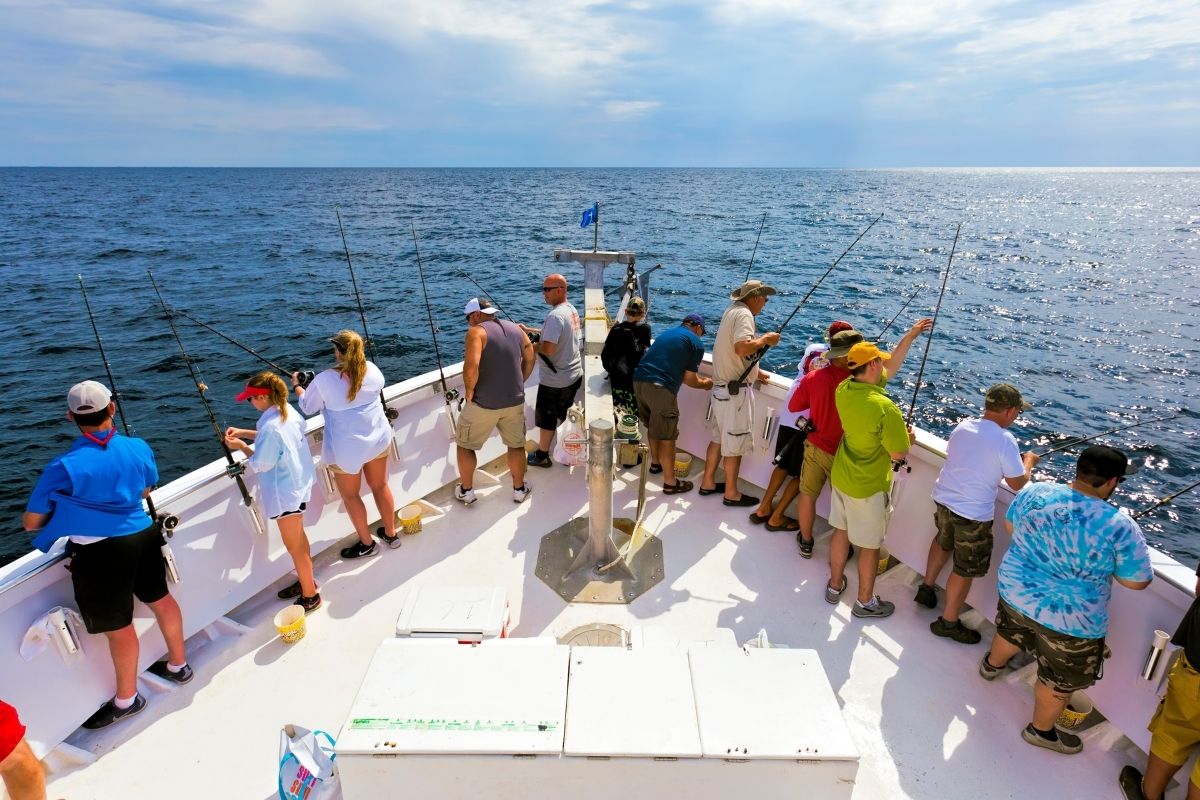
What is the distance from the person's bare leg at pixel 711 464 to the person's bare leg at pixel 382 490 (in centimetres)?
195

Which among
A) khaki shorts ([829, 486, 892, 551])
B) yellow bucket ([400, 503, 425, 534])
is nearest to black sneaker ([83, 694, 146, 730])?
yellow bucket ([400, 503, 425, 534])

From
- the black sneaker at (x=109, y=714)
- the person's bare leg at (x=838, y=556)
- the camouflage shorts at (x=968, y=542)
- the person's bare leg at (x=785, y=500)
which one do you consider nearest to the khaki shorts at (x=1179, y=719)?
the camouflage shorts at (x=968, y=542)

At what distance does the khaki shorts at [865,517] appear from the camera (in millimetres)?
3133

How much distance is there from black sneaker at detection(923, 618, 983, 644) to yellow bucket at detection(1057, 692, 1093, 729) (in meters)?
0.47

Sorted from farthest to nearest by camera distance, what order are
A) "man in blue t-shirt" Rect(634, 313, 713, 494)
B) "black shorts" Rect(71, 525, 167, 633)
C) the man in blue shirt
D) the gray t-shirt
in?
the gray t-shirt < "man in blue t-shirt" Rect(634, 313, 713, 494) < "black shorts" Rect(71, 525, 167, 633) < the man in blue shirt

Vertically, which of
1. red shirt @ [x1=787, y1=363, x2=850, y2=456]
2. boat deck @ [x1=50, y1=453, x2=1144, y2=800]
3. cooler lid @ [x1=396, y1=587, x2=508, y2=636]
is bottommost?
boat deck @ [x1=50, y1=453, x2=1144, y2=800]

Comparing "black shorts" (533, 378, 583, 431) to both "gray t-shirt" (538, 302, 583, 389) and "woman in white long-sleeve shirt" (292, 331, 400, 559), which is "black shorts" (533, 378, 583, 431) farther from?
"woman in white long-sleeve shirt" (292, 331, 400, 559)

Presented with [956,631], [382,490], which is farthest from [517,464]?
[956,631]

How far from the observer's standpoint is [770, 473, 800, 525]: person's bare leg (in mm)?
3984

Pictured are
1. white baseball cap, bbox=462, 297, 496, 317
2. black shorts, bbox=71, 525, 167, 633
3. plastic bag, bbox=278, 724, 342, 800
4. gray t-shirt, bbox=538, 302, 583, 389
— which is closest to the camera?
plastic bag, bbox=278, 724, 342, 800

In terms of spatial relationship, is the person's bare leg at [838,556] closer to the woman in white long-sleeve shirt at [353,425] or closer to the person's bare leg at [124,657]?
the woman in white long-sleeve shirt at [353,425]

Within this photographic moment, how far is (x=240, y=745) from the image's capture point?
263cm

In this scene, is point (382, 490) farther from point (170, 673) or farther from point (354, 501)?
point (170, 673)

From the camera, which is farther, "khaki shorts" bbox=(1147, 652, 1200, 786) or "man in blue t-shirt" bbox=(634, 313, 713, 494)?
"man in blue t-shirt" bbox=(634, 313, 713, 494)
